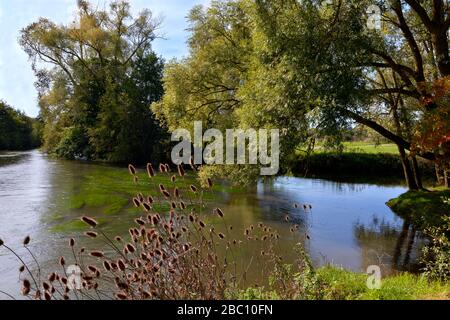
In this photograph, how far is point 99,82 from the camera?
128ft

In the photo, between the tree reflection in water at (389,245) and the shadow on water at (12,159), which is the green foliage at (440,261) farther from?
the shadow on water at (12,159)

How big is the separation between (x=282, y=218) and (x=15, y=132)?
52.9 m

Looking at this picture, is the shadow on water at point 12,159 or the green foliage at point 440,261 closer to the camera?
the green foliage at point 440,261

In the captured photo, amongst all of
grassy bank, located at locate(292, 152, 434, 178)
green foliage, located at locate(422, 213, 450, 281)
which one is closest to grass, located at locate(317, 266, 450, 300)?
green foliage, located at locate(422, 213, 450, 281)

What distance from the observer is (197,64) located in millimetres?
19234

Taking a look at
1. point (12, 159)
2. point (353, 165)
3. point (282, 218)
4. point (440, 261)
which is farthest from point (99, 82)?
point (440, 261)

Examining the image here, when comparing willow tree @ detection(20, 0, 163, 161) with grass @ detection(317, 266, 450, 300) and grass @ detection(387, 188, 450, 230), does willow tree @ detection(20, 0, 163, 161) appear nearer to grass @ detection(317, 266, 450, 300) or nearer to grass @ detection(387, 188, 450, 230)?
grass @ detection(387, 188, 450, 230)

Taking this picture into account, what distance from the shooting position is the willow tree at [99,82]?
36.0 meters

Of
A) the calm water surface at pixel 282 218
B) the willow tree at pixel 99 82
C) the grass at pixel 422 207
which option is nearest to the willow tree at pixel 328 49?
the grass at pixel 422 207

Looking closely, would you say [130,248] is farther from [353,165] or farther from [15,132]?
[15,132]

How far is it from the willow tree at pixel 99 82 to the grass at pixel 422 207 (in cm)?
2266

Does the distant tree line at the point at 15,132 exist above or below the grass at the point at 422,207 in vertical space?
above

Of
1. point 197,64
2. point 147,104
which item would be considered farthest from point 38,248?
point 147,104
